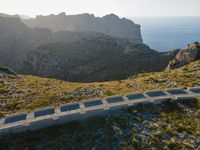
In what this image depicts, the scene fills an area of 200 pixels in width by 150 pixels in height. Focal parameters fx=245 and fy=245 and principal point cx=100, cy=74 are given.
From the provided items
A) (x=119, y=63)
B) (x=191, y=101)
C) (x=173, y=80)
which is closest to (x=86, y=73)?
(x=119, y=63)

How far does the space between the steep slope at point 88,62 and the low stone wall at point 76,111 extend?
317 feet

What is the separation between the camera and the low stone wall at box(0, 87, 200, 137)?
25688 mm

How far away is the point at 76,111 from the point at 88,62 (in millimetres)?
148260

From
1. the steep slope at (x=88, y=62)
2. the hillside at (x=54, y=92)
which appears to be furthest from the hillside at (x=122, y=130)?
the steep slope at (x=88, y=62)

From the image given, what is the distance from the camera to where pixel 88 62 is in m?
176

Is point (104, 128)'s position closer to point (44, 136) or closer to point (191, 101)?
point (44, 136)

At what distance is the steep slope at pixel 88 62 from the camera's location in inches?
5751

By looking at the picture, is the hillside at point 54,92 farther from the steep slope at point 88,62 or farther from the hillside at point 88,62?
the steep slope at point 88,62

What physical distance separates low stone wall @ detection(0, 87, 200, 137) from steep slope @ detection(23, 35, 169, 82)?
96.6 m

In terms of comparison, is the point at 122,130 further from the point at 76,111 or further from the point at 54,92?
the point at 54,92

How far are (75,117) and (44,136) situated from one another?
408 cm

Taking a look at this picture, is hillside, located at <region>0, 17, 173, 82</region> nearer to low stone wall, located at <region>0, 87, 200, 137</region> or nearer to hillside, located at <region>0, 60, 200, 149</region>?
low stone wall, located at <region>0, 87, 200, 137</region>

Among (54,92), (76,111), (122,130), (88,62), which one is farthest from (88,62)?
(122,130)

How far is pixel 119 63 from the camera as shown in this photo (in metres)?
163
